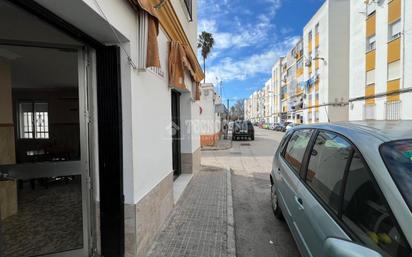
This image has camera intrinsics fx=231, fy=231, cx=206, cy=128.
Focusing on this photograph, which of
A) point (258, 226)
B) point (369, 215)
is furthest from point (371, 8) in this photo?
point (369, 215)

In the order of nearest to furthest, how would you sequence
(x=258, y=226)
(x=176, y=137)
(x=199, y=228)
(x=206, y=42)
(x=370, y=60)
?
(x=199, y=228) < (x=258, y=226) < (x=176, y=137) < (x=370, y=60) < (x=206, y=42)

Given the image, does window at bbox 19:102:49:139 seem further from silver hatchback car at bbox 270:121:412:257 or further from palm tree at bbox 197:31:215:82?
palm tree at bbox 197:31:215:82

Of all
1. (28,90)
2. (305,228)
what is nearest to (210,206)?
(305,228)

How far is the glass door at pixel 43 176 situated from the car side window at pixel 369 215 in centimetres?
265

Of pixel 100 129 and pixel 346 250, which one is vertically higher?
pixel 100 129

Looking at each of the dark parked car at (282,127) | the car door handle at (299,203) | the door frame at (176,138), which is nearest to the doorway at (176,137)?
the door frame at (176,138)

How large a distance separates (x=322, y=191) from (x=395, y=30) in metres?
18.6

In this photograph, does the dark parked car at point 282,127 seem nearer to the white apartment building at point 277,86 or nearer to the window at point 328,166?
the white apartment building at point 277,86

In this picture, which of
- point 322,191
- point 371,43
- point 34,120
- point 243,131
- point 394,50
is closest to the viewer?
point 322,191

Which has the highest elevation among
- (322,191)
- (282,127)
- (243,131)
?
(322,191)

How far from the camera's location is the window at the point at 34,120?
711 cm

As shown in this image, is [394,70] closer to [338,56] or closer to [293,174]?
[338,56]

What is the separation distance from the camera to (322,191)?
212 cm

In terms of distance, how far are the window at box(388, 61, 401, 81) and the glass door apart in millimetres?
18145
